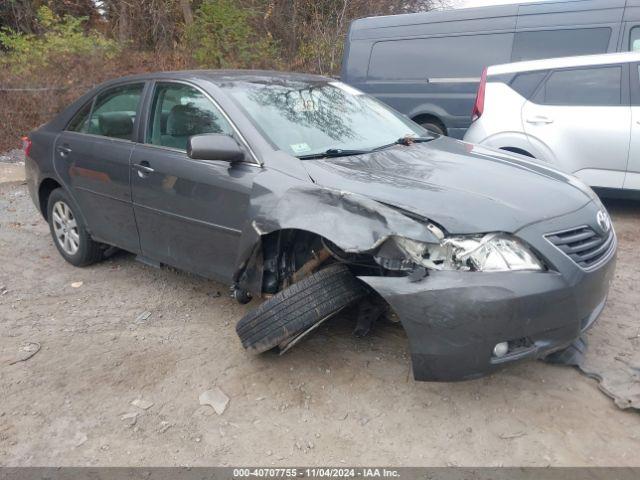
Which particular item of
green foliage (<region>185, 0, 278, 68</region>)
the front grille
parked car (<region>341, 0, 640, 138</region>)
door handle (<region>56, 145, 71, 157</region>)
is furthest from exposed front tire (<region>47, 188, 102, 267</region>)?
green foliage (<region>185, 0, 278, 68</region>)

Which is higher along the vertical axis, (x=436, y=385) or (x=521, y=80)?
(x=521, y=80)

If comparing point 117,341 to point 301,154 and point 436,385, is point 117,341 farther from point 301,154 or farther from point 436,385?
point 436,385

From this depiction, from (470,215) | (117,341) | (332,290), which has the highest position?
(470,215)

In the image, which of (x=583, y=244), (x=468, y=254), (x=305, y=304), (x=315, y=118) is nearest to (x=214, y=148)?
(x=315, y=118)

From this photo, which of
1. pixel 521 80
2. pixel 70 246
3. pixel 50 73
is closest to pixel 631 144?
pixel 521 80

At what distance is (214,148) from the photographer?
3197mm

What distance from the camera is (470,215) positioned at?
2.65 metres

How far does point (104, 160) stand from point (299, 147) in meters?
1.67

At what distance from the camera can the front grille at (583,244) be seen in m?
2.70

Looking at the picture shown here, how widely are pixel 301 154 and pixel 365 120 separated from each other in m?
0.85

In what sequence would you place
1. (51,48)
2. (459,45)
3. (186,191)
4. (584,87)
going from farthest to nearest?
1. (51,48)
2. (459,45)
3. (584,87)
4. (186,191)

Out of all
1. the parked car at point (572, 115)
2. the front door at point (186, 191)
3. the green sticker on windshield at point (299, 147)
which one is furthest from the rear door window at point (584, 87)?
the front door at point (186, 191)

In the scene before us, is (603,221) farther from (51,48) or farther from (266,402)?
(51,48)

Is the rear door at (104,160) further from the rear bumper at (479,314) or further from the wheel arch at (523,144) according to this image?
the wheel arch at (523,144)
